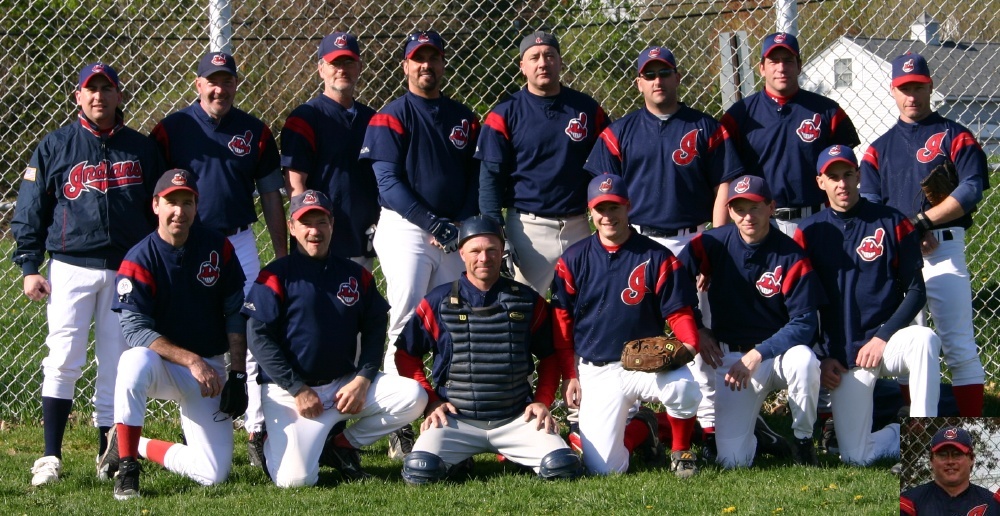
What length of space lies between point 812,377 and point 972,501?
223 centimetres

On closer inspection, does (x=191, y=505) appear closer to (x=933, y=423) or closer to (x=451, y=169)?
(x=451, y=169)

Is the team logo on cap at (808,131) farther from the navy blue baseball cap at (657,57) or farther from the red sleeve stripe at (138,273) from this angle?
the red sleeve stripe at (138,273)

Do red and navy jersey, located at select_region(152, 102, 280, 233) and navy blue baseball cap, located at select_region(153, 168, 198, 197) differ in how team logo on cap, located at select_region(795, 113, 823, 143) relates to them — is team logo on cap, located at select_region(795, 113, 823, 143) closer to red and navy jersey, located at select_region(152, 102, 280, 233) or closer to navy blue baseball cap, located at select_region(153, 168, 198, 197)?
red and navy jersey, located at select_region(152, 102, 280, 233)

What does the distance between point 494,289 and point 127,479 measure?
1751 millimetres

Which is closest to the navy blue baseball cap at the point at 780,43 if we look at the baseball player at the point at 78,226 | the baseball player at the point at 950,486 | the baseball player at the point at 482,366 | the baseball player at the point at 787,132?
the baseball player at the point at 787,132

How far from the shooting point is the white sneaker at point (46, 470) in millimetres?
5035

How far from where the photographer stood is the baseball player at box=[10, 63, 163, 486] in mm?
5172

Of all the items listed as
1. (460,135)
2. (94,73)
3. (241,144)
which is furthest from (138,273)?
(460,135)

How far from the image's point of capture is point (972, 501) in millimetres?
2785

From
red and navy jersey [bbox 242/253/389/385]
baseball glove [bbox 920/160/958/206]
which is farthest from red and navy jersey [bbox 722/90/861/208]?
red and navy jersey [bbox 242/253/389/385]

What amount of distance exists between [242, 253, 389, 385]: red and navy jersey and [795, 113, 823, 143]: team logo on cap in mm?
2134

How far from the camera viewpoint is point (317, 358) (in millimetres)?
5004

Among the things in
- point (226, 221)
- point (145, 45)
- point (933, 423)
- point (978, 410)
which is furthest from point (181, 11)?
point (933, 423)

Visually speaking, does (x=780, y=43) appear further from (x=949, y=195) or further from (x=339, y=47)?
(x=339, y=47)
